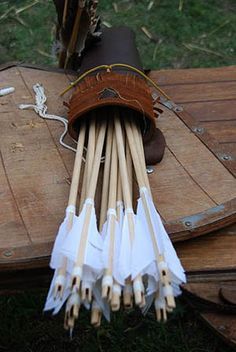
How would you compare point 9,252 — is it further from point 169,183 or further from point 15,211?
point 169,183

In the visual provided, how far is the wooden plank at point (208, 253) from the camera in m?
1.28

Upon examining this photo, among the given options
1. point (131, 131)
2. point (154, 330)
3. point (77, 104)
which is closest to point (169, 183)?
point (131, 131)

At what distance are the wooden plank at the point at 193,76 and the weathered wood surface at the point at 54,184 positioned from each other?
0.28m

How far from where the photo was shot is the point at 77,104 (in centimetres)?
139

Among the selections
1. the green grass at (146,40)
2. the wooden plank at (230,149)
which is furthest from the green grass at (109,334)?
the wooden plank at (230,149)

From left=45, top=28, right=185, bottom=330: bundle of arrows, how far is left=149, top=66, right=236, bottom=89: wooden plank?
15.9 inches

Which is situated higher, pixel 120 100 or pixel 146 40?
pixel 120 100

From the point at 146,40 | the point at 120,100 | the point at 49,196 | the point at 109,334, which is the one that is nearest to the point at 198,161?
the point at 120,100

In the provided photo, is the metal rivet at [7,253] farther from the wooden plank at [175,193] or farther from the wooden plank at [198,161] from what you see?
the wooden plank at [198,161]

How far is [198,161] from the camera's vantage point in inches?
57.3

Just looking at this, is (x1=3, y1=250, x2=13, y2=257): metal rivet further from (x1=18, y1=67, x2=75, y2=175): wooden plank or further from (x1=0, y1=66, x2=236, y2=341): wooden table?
(x1=18, y1=67, x2=75, y2=175): wooden plank

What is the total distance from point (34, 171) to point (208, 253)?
1.28 feet

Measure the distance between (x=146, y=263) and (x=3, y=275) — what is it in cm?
33

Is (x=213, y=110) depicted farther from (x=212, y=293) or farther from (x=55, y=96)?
(x=212, y=293)
